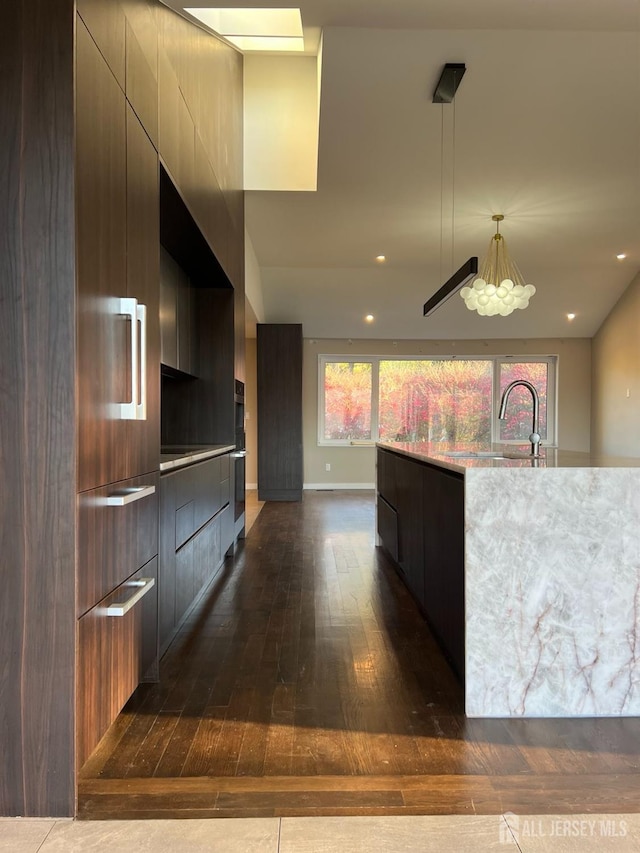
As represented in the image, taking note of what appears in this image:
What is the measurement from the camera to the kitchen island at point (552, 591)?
1.71m

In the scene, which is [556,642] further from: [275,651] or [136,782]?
[136,782]

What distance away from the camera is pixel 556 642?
171 cm

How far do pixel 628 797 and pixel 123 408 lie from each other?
5.67ft

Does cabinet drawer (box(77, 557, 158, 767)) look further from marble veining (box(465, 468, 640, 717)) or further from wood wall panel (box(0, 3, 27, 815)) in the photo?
marble veining (box(465, 468, 640, 717))

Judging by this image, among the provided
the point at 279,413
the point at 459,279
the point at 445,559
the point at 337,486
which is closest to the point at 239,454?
the point at 459,279

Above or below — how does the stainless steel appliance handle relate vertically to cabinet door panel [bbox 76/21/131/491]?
below

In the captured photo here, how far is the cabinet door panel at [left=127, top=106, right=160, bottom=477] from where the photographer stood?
5.53 ft

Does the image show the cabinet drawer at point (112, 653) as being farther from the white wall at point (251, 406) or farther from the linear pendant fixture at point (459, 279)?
A: the white wall at point (251, 406)

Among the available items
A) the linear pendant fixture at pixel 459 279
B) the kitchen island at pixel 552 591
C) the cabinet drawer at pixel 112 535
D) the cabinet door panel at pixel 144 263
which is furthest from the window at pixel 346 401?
the kitchen island at pixel 552 591

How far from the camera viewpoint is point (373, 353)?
8.27 m

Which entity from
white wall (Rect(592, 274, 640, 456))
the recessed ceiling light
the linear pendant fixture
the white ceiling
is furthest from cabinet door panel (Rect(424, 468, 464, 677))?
white wall (Rect(592, 274, 640, 456))

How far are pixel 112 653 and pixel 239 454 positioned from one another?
8.45 ft

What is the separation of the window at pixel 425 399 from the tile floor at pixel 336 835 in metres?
7.05

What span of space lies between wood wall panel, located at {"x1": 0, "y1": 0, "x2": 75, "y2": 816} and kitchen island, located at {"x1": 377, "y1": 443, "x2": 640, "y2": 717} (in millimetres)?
1221
